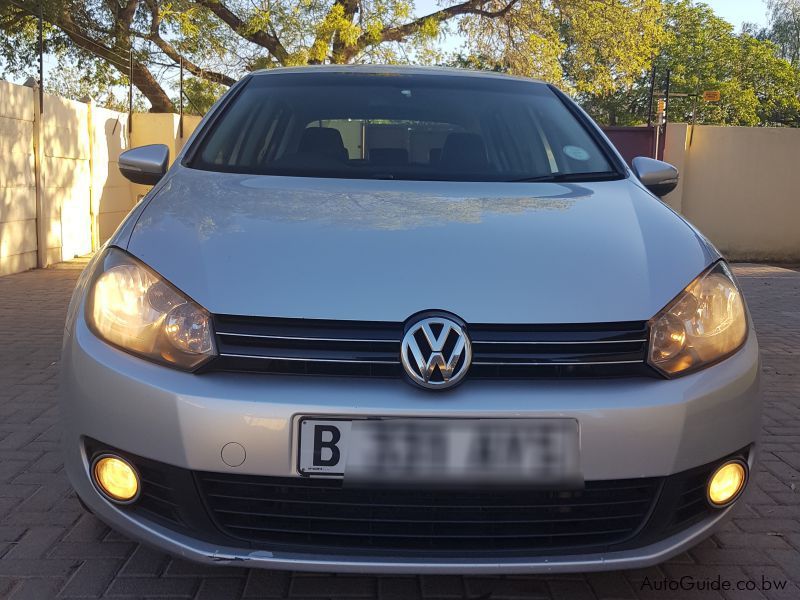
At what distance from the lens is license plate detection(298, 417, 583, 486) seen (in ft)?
5.85

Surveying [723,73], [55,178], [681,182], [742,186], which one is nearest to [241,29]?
[55,178]

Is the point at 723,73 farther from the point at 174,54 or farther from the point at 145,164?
the point at 145,164

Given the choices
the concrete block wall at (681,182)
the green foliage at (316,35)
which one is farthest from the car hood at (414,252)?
the green foliage at (316,35)

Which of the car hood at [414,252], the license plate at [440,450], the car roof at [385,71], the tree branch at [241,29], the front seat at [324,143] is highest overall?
the tree branch at [241,29]

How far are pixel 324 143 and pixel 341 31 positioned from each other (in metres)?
13.9

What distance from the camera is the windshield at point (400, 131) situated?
2893 millimetres

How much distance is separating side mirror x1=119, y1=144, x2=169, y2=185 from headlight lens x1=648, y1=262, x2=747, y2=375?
187cm

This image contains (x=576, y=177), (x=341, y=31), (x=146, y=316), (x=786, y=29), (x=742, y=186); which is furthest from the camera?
(x=786, y=29)

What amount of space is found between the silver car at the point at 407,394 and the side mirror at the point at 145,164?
82cm

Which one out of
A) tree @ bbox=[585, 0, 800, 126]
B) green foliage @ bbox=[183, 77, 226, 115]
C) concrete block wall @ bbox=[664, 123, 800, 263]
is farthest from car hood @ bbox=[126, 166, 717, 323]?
tree @ bbox=[585, 0, 800, 126]

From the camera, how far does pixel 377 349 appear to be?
1.87 meters

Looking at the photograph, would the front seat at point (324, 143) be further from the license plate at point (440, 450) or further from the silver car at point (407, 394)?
the license plate at point (440, 450)

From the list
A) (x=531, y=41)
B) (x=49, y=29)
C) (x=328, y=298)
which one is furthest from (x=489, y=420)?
(x=49, y=29)

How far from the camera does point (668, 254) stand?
7.16 ft
